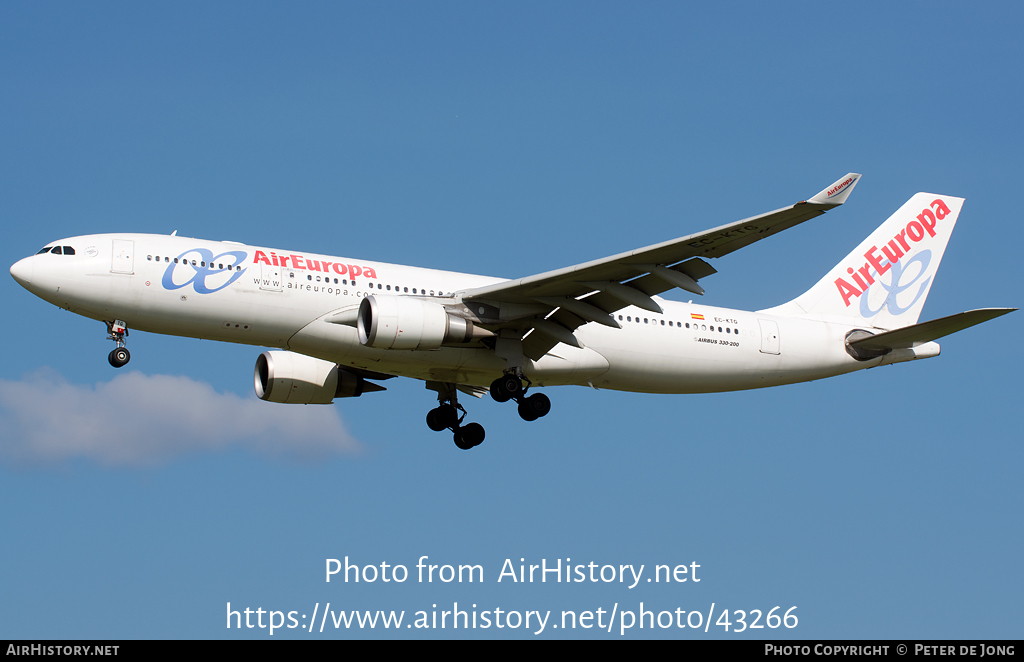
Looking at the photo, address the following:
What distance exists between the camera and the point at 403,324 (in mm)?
27359

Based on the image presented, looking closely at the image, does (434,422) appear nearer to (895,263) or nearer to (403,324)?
(403,324)

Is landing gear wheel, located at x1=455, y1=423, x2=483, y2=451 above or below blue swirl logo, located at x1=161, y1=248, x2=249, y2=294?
below

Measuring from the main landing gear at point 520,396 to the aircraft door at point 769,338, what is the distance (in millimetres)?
6646

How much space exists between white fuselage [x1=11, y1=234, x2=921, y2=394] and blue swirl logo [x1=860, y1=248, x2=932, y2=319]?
3.82m

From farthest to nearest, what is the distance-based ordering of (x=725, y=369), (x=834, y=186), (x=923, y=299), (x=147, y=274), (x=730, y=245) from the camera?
(x=923, y=299), (x=725, y=369), (x=147, y=274), (x=730, y=245), (x=834, y=186)

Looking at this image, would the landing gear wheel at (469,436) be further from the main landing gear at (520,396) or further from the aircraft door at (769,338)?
the aircraft door at (769,338)

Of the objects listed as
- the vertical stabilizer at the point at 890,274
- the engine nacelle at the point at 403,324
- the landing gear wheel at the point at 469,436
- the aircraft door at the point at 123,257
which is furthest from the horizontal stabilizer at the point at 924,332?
the aircraft door at the point at 123,257

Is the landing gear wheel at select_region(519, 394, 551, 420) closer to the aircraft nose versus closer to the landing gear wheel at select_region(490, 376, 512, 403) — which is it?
the landing gear wheel at select_region(490, 376, 512, 403)

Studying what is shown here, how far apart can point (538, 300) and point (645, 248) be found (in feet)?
12.7

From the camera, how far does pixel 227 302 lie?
27.6m

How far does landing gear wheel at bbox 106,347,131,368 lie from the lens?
2770cm

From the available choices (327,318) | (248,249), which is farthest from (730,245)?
(248,249)

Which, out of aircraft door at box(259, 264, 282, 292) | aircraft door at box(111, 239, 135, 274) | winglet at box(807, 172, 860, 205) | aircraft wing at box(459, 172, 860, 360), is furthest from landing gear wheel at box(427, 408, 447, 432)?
winglet at box(807, 172, 860, 205)

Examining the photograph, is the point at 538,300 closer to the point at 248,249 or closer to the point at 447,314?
the point at 447,314
